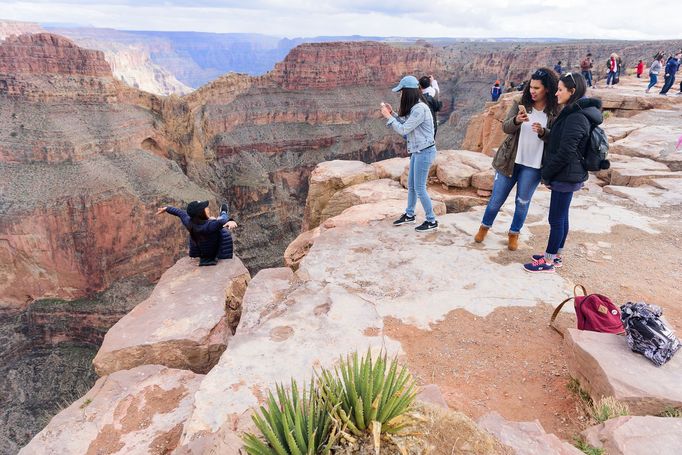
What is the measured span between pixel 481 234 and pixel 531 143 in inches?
52.7

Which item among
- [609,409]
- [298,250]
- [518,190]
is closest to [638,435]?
[609,409]

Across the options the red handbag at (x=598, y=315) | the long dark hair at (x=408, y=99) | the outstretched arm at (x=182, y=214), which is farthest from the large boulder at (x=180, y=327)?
the red handbag at (x=598, y=315)

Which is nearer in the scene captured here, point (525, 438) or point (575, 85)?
point (525, 438)

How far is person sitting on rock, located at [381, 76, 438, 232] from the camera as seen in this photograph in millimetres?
5070

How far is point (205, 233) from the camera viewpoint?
577 cm

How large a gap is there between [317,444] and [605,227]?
5787 mm

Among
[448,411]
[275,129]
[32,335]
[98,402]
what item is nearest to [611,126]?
[448,411]

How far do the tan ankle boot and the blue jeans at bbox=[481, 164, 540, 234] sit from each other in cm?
7

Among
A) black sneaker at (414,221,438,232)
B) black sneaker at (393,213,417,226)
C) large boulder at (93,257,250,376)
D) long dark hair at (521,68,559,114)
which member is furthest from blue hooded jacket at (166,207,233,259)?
long dark hair at (521,68,559,114)

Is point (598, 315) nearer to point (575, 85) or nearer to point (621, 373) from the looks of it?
point (621, 373)

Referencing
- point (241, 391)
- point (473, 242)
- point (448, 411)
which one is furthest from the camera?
point (473, 242)

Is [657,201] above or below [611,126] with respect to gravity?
below

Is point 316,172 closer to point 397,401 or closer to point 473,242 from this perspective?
point 473,242

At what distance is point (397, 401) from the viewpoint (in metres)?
1.78
